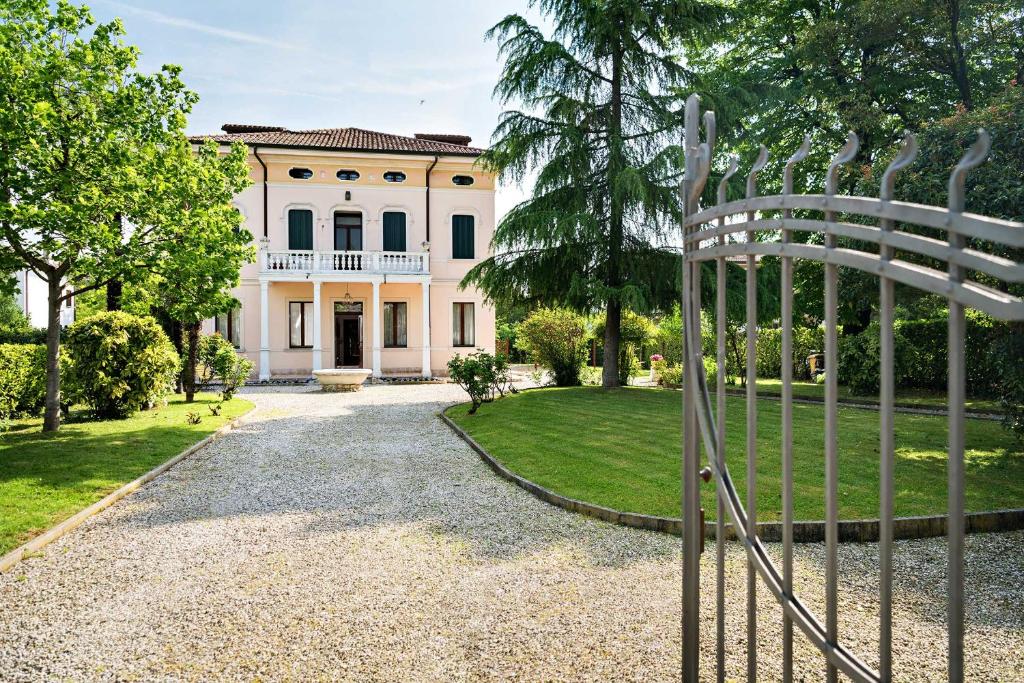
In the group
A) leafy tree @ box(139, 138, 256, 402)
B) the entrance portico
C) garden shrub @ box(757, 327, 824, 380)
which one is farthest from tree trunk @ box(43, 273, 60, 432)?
garden shrub @ box(757, 327, 824, 380)

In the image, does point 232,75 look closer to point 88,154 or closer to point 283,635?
point 88,154

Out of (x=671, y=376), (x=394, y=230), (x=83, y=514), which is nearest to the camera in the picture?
(x=83, y=514)

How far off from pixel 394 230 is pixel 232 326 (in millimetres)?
6943

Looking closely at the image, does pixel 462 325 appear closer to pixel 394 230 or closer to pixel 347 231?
pixel 394 230

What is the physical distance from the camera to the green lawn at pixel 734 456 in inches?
232

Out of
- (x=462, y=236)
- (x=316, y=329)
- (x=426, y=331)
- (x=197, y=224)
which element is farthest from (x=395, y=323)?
(x=197, y=224)

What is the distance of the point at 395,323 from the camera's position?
25.1 m

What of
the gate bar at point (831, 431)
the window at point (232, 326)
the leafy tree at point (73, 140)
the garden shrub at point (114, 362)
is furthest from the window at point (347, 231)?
the gate bar at point (831, 431)

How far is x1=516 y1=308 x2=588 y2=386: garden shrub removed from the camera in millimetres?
18203

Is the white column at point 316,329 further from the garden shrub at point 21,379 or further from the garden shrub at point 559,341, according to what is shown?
the garden shrub at point 21,379

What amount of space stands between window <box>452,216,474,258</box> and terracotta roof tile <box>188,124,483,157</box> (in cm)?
247

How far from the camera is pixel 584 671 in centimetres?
310

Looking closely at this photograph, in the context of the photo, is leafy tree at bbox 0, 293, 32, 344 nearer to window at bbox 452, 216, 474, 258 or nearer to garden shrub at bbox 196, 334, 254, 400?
garden shrub at bbox 196, 334, 254, 400

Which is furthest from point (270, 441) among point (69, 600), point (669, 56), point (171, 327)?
point (669, 56)
